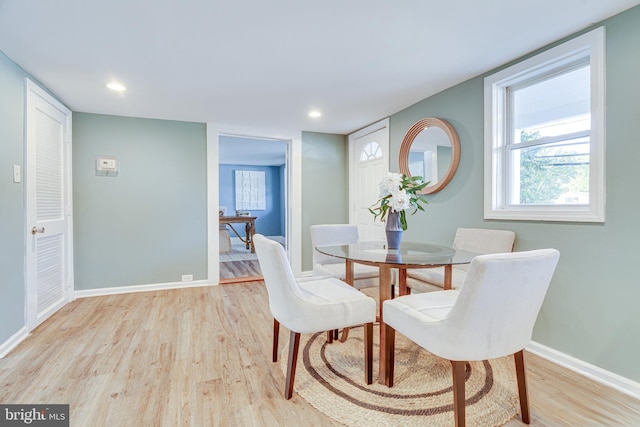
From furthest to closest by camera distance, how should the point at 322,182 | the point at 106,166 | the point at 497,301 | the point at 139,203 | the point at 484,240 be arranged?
the point at 322,182, the point at 139,203, the point at 106,166, the point at 484,240, the point at 497,301

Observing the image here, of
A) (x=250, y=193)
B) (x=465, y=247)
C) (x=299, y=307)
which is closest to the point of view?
(x=299, y=307)

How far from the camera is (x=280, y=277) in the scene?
5.16 feet

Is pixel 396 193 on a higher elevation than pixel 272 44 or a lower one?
lower

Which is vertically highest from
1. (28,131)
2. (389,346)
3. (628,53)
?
(628,53)

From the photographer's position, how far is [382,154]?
151 inches

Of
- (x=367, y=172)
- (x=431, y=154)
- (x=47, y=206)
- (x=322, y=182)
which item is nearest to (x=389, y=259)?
(x=431, y=154)

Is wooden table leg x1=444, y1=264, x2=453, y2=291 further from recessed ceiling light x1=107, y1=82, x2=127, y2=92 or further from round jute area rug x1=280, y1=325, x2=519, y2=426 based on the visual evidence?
recessed ceiling light x1=107, y1=82, x2=127, y2=92

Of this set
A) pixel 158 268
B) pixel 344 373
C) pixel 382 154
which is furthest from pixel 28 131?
pixel 382 154

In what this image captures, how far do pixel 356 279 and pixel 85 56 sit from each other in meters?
2.55

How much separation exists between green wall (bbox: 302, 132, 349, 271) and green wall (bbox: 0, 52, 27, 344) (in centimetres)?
290

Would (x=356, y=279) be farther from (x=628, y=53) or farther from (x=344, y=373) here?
(x=628, y=53)

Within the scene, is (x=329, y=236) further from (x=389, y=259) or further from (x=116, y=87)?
(x=116, y=87)

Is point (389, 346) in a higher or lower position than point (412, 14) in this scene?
lower

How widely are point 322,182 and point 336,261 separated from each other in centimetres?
188
